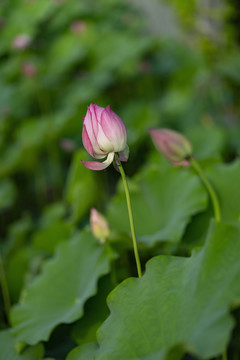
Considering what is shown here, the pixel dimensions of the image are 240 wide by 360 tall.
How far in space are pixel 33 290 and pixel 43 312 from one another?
0.27ft

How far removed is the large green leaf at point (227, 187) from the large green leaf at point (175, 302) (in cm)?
29

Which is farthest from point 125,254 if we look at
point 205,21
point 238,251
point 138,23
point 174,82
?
point 205,21

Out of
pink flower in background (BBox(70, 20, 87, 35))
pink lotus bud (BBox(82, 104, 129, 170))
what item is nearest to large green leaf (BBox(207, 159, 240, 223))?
pink lotus bud (BBox(82, 104, 129, 170))

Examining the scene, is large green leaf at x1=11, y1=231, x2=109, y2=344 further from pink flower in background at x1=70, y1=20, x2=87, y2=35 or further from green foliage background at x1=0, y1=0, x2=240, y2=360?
pink flower in background at x1=70, y1=20, x2=87, y2=35

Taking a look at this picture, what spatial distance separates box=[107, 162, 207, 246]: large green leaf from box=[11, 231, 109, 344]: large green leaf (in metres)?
0.11

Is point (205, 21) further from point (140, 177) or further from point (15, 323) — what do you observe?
point (15, 323)

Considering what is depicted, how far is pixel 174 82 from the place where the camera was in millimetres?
2443

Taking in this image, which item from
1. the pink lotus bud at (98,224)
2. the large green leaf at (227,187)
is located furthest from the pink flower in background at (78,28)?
the pink lotus bud at (98,224)

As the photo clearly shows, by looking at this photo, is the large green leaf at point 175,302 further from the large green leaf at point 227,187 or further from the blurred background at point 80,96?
the blurred background at point 80,96

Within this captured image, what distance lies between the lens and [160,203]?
1.11 meters

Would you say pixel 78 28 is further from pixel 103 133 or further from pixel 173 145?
pixel 103 133

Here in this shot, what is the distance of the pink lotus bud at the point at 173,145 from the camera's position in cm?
82

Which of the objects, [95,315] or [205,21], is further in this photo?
[205,21]

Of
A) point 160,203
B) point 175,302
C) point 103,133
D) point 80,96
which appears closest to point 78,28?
point 80,96
